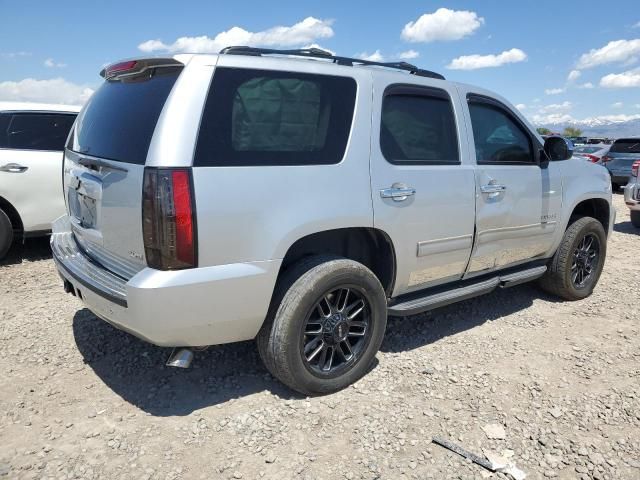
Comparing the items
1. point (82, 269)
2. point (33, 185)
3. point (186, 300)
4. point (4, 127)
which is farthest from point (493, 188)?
point (4, 127)

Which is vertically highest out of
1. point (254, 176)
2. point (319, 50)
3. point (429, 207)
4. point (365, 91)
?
point (319, 50)

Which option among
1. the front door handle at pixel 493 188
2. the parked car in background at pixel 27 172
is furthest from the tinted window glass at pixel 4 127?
the front door handle at pixel 493 188

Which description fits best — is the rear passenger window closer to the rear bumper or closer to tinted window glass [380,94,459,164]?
tinted window glass [380,94,459,164]

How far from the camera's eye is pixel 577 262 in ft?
15.8

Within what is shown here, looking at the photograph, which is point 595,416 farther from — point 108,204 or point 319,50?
point 108,204

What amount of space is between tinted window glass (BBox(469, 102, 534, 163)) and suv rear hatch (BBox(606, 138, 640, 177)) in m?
11.3

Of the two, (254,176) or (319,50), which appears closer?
(254,176)

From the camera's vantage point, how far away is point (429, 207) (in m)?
3.29

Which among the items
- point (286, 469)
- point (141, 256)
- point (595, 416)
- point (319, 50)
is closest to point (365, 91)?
point (319, 50)

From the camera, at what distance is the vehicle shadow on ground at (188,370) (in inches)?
118

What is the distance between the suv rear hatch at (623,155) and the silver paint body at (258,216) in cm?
1198

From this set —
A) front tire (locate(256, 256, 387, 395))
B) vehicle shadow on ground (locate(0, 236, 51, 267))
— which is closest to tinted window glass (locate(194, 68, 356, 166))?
front tire (locate(256, 256, 387, 395))

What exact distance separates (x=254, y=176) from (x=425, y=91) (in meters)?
1.56

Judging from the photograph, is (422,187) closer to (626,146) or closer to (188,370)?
(188,370)
